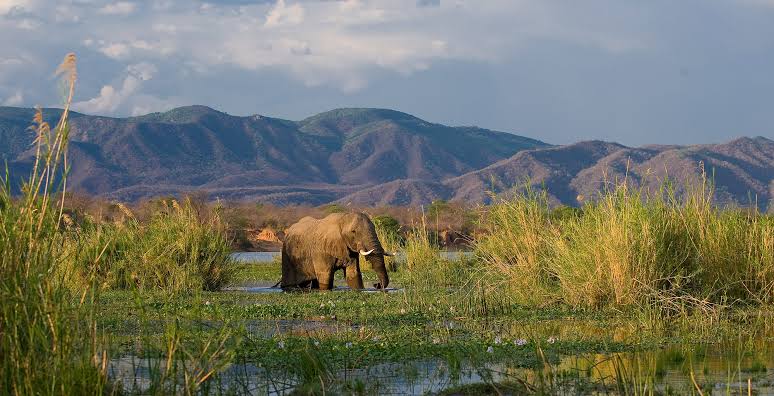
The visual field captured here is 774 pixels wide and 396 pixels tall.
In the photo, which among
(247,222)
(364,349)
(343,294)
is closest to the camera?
(364,349)

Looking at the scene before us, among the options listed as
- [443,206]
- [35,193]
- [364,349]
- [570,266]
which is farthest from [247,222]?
[35,193]

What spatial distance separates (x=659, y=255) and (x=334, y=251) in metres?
8.00

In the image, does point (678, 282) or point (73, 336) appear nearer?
point (73, 336)

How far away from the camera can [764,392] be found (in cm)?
752

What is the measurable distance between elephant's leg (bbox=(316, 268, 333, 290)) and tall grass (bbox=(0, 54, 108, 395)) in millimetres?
13954

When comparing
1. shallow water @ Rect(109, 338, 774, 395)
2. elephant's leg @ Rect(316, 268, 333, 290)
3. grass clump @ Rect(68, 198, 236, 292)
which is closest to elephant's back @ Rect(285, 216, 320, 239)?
elephant's leg @ Rect(316, 268, 333, 290)

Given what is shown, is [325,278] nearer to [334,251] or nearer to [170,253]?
[334,251]

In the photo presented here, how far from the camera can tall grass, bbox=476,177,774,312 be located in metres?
12.9

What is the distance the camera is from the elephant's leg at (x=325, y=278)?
19766 mm

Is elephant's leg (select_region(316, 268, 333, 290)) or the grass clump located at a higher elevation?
the grass clump

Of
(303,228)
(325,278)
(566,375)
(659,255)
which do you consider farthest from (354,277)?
(566,375)

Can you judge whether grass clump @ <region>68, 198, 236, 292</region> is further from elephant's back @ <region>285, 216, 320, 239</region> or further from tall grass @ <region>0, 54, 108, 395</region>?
tall grass @ <region>0, 54, 108, 395</region>

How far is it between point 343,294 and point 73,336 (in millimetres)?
11635

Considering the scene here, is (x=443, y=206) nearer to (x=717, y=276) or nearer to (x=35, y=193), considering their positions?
(x=717, y=276)
